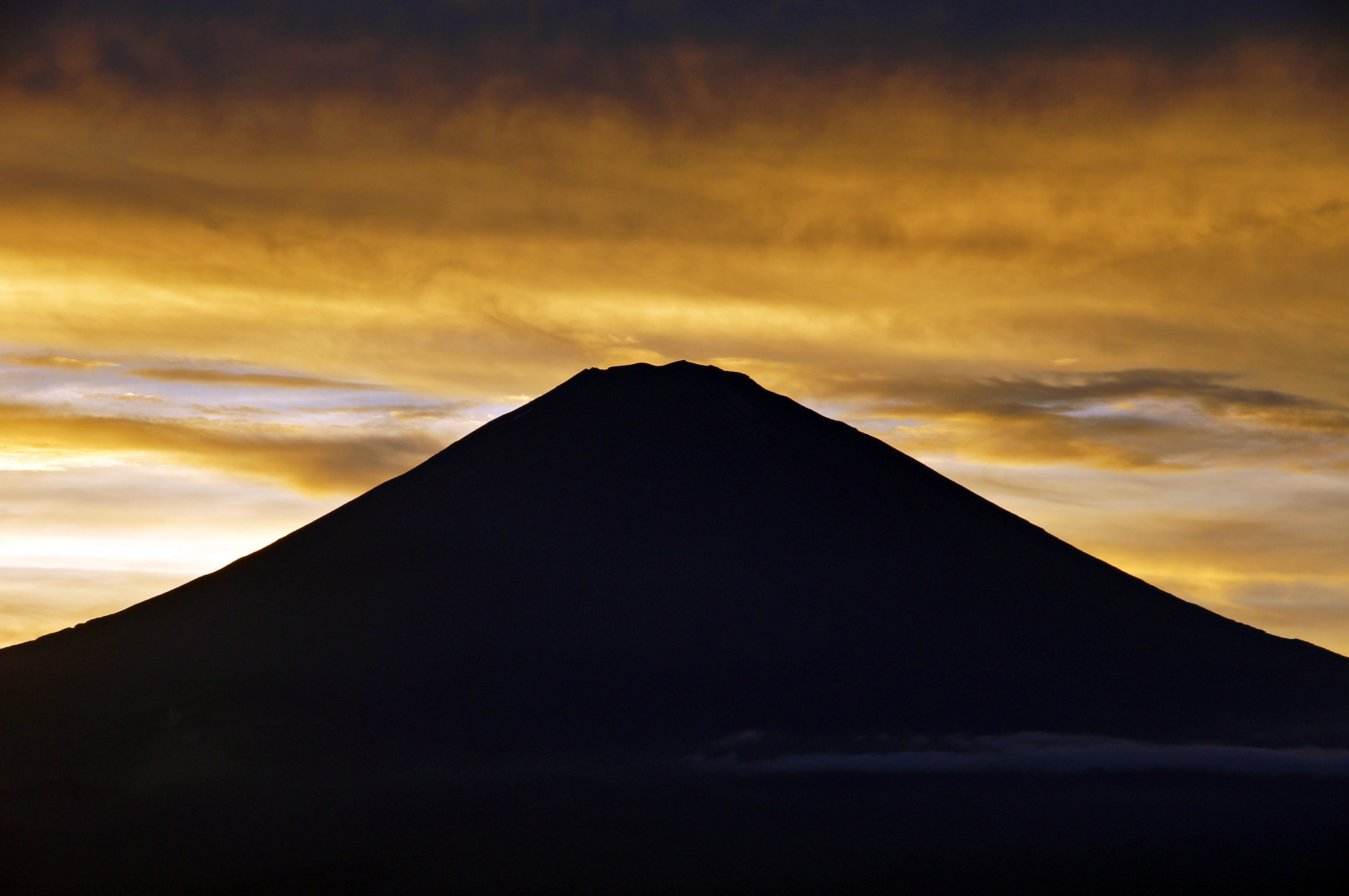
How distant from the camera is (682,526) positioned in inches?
3831

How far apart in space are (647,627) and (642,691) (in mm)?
4839

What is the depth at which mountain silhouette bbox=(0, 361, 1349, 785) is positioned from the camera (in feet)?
286

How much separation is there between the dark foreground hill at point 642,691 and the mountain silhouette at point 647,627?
227mm

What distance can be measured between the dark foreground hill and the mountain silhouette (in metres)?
0.23

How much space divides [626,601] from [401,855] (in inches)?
818

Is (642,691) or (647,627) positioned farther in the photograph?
(647,627)

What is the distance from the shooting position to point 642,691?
87.1 meters

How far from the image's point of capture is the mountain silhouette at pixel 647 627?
8706 centimetres

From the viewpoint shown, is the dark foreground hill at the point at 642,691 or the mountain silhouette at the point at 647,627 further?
the mountain silhouette at the point at 647,627

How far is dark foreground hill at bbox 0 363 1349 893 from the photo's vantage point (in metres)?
82.6

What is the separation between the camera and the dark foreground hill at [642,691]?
82562 millimetres

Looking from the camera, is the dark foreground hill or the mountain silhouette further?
the mountain silhouette

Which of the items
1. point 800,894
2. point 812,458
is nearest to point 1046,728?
point 800,894

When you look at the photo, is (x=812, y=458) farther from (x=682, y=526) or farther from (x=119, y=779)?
(x=119, y=779)
